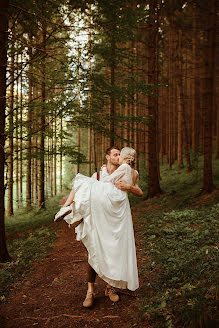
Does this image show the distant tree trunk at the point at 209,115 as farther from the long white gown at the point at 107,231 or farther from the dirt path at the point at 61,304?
the long white gown at the point at 107,231

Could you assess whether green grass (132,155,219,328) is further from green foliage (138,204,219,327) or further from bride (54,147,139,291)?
bride (54,147,139,291)

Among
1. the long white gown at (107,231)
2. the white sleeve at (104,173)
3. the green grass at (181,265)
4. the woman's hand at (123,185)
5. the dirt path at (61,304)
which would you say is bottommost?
the dirt path at (61,304)

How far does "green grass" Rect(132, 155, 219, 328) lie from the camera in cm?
284

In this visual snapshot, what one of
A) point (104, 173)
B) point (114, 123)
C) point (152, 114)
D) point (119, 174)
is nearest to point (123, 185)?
point (119, 174)

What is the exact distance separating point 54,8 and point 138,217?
6966 mm

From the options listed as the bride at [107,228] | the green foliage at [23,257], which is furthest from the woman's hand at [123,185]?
the green foliage at [23,257]

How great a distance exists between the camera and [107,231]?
3527mm

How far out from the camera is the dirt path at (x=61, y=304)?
332 cm

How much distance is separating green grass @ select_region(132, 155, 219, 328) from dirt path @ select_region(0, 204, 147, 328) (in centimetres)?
33

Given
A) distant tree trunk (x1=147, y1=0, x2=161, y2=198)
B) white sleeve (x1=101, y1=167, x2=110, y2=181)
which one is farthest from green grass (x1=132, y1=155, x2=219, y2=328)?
distant tree trunk (x1=147, y1=0, x2=161, y2=198)

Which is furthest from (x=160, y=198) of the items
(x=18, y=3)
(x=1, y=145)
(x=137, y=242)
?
(x=18, y=3)

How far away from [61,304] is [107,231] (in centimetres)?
139

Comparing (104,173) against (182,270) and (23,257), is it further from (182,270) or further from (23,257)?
(23,257)

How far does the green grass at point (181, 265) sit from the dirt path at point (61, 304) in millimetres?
334
